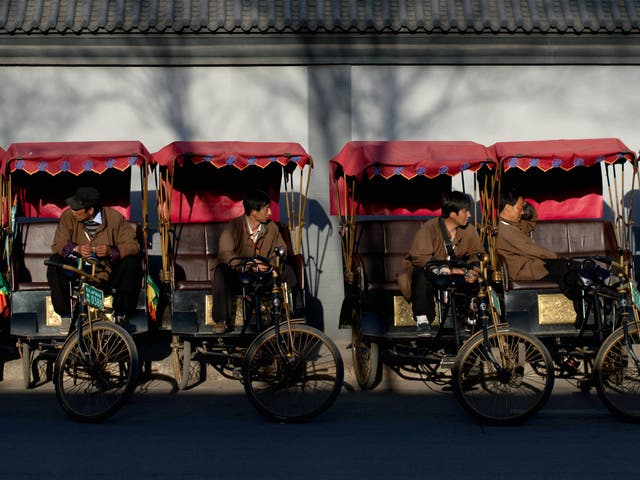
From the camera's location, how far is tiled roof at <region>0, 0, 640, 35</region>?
11367mm

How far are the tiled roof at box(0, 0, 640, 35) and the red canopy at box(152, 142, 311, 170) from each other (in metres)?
2.08

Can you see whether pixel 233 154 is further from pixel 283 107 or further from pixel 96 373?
pixel 96 373

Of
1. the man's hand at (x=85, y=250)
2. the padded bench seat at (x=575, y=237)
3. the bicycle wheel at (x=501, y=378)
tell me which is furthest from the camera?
the padded bench seat at (x=575, y=237)

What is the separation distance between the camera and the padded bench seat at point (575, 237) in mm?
10516

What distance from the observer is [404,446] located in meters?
7.05

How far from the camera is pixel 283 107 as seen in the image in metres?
11.7

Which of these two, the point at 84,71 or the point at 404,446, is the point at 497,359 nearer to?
the point at 404,446

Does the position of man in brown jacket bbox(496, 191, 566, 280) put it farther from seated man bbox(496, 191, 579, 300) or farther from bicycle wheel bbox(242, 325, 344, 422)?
bicycle wheel bbox(242, 325, 344, 422)

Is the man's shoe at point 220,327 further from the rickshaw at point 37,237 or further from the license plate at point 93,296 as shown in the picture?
the license plate at point 93,296

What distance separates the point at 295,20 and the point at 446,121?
2.01 metres

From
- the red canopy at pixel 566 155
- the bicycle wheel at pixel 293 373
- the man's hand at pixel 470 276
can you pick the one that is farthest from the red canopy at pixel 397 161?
the bicycle wheel at pixel 293 373

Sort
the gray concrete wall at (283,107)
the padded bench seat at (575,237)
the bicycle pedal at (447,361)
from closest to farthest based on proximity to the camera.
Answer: the bicycle pedal at (447,361) < the padded bench seat at (575,237) < the gray concrete wall at (283,107)

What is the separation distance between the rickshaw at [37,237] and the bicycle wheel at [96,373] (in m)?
1.08

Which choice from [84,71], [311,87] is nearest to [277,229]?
[311,87]
